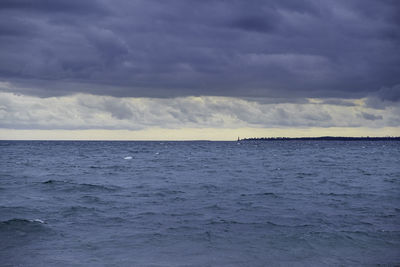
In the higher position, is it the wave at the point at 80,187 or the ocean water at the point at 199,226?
the ocean water at the point at 199,226

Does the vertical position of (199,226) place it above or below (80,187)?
above

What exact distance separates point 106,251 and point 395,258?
1029cm

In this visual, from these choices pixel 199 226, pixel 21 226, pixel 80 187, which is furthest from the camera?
pixel 80 187

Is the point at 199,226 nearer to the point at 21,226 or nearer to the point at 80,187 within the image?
the point at 21,226

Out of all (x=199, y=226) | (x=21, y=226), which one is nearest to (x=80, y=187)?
(x=21, y=226)

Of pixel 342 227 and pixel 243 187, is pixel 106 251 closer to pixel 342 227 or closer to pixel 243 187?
pixel 342 227

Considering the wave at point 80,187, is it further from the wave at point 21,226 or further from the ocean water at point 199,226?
the wave at point 21,226

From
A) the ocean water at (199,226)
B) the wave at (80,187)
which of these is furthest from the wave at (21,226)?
the wave at (80,187)

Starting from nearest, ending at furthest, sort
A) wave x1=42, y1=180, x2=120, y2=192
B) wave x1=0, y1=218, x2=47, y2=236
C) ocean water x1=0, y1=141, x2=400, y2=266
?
ocean water x1=0, y1=141, x2=400, y2=266, wave x1=0, y1=218, x2=47, y2=236, wave x1=42, y1=180, x2=120, y2=192

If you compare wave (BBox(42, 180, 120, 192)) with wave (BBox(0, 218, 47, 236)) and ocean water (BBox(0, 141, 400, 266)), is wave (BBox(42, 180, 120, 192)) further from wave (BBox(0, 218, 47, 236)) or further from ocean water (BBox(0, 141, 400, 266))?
wave (BBox(0, 218, 47, 236))

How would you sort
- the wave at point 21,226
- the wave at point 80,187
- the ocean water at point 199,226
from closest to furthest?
the ocean water at point 199,226 → the wave at point 21,226 → the wave at point 80,187

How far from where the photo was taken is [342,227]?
18.4 metres

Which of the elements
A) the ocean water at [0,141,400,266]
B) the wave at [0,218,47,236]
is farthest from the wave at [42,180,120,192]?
the wave at [0,218,47,236]

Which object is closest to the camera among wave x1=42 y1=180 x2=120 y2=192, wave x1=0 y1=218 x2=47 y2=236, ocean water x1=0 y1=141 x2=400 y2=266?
ocean water x1=0 y1=141 x2=400 y2=266
